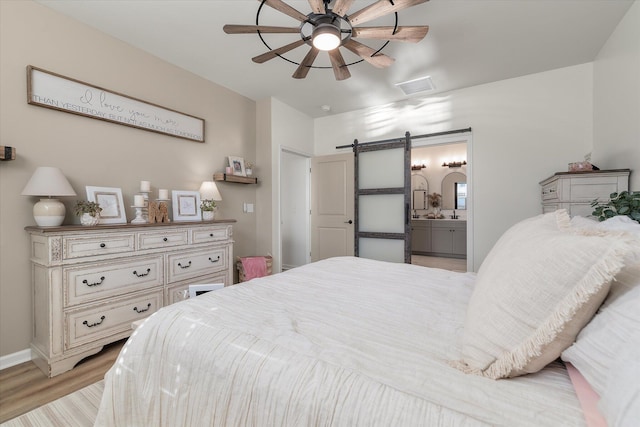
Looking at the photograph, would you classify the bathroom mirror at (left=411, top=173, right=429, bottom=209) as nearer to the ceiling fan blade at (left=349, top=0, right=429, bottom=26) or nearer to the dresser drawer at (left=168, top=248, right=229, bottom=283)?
the dresser drawer at (left=168, top=248, right=229, bottom=283)

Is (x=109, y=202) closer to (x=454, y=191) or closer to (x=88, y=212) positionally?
(x=88, y=212)

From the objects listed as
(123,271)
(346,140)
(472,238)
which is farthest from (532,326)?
(346,140)

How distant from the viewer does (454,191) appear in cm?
672

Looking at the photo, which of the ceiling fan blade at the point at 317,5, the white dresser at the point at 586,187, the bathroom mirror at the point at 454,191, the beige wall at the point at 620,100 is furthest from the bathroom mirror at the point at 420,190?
the ceiling fan blade at the point at 317,5

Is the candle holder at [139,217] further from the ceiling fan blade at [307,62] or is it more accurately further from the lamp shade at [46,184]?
the ceiling fan blade at [307,62]

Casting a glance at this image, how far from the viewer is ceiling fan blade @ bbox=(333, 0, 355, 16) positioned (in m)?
1.70

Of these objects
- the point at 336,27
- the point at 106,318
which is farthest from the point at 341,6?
the point at 106,318

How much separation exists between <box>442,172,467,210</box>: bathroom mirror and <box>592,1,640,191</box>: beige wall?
11.7 ft

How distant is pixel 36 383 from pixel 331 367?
2.35 meters

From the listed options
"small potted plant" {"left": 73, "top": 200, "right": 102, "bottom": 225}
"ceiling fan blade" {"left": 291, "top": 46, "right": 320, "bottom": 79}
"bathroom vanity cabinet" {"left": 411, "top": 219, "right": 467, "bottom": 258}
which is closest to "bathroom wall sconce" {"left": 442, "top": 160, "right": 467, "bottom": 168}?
"bathroom vanity cabinet" {"left": 411, "top": 219, "right": 467, "bottom": 258}

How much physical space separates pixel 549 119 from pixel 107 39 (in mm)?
4814

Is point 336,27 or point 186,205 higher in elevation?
point 336,27

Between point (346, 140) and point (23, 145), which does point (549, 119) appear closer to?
point (346, 140)

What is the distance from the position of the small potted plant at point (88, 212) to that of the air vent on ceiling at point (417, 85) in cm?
355
